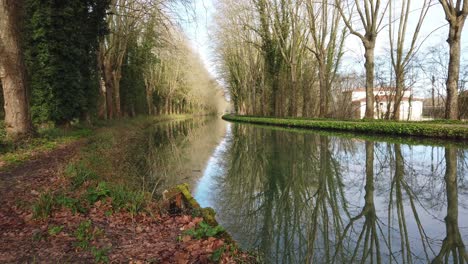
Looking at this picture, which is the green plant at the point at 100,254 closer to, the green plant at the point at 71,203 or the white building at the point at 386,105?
the green plant at the point at 71,203

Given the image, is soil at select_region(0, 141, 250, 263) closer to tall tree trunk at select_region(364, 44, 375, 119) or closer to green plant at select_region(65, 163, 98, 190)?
green plant at select_region(65, 163, 98, 190)

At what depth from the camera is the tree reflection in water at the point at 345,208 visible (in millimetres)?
4102

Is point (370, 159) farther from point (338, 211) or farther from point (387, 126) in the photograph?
point (387, 126)

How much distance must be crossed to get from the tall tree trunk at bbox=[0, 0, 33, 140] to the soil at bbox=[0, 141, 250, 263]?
5.72m

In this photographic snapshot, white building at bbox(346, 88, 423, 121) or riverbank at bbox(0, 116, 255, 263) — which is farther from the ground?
white building at bbox(346, 88, 423, 121)

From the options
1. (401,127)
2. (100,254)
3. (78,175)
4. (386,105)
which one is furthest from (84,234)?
(386,105)

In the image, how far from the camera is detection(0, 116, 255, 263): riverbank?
140 inches

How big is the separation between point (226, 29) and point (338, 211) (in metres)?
33.9

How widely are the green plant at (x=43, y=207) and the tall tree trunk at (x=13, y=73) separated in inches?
272

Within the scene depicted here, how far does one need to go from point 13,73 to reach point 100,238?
8850mm

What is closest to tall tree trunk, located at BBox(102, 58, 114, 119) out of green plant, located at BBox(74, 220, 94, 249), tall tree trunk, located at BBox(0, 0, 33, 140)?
tall tree trunk, located at BBox(0, 0, 33, 140)

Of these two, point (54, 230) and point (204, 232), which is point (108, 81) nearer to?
point (54, 230)

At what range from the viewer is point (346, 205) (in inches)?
230

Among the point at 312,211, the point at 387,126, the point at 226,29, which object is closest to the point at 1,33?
the point at 312,211
